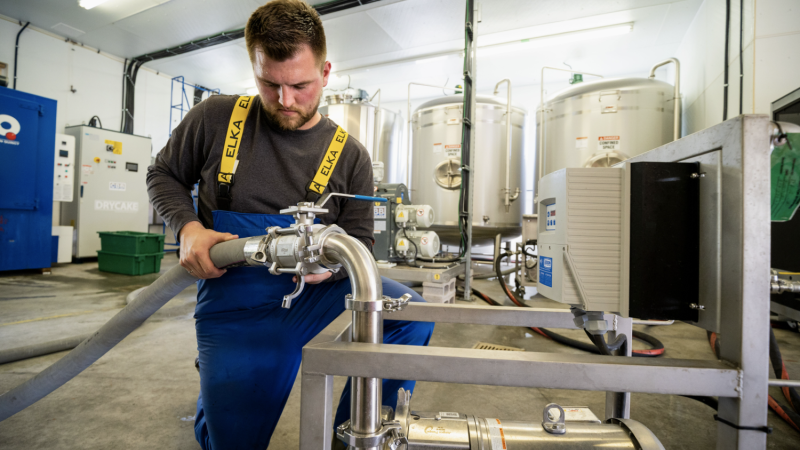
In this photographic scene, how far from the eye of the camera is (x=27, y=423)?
1.26m

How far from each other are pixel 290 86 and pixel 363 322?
0.74m

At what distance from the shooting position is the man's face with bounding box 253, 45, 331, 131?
3.34 feet

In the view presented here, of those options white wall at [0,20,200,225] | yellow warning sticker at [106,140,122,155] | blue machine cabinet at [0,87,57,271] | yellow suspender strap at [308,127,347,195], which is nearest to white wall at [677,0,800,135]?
yellow suspender strap at [308,127,347,195]

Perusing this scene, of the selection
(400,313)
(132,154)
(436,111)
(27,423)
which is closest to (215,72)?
(132,154)

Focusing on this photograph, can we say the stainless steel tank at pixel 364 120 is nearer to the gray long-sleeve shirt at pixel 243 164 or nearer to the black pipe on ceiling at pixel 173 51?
the black pipe on ceiling at pixel 173 51

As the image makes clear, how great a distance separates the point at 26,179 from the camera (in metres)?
3.79

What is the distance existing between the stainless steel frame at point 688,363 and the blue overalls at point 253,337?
50cm

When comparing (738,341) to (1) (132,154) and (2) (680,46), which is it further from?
(1) (132,154)

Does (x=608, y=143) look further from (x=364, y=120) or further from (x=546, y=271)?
(x=546, y=271)

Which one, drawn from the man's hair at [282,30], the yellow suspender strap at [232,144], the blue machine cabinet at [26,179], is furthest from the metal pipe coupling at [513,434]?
the blue machine cabinet at [26,179]

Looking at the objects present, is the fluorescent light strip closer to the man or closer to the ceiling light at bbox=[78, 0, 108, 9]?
the ceiling light at bbox=[78, 0, 108, 9]

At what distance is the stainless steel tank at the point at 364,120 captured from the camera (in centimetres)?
478

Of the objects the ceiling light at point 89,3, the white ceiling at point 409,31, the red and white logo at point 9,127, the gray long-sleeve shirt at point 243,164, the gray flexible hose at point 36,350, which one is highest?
the white ceiling at point 409,31

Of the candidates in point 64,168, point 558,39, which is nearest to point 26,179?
point 64,168
